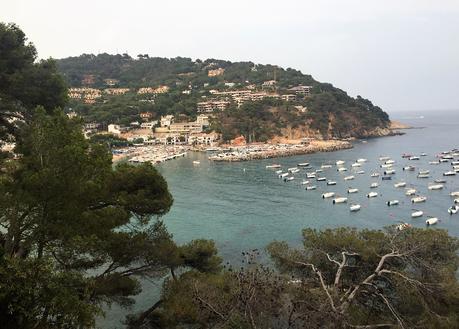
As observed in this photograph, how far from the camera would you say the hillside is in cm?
7750

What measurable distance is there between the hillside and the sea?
78.8 ft

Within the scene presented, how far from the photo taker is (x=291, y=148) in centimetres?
6438

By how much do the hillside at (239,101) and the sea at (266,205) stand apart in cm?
2400

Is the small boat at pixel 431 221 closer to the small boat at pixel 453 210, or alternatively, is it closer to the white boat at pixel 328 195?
the small boat at pixel 453 210

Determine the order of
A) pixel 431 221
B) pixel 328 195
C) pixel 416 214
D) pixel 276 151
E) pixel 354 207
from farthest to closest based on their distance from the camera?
pixel 276 151 → pixel 328 195 → pixel 354 207 → pixel 416 214 → pixel 431 221

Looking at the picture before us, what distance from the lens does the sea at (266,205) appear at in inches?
922

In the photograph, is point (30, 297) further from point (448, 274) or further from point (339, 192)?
point (339, 192)

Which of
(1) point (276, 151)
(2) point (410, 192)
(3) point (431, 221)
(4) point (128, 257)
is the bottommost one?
(3) point (431, 221)

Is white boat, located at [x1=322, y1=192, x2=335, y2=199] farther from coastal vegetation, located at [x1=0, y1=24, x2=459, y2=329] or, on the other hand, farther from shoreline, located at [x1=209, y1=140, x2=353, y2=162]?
coastal vegetation, located at [x1=0, y1=24, x2=459, y2=329]

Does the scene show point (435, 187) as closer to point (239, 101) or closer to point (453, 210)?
point (453, 210)

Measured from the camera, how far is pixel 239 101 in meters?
88.8

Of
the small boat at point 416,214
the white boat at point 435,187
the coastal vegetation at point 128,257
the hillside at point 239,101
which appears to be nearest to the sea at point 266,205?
the small boat at point 416,214

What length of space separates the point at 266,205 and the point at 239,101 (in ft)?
194

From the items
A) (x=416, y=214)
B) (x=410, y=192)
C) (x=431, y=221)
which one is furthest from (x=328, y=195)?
(x=431, y=221)
